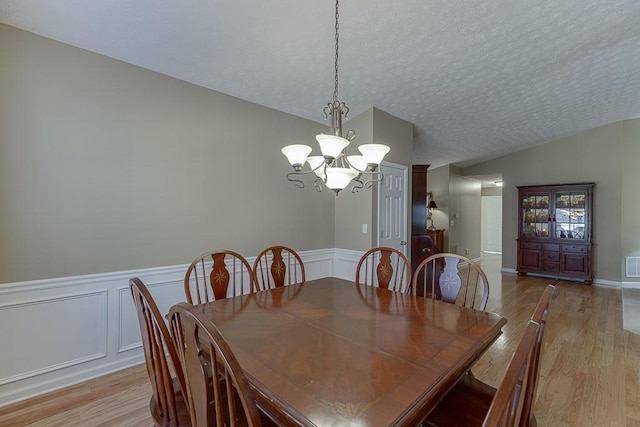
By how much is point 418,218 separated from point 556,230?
379cm

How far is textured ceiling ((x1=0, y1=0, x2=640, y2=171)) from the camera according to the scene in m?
1.96

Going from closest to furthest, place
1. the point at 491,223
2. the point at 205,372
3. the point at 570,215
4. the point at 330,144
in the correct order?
the point at 205,372 → the point at 330,144 → the point at 570,215 → the point at 491,223

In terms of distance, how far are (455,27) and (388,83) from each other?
83cm

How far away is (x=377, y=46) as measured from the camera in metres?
2.47

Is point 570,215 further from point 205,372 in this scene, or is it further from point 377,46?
point 205,372

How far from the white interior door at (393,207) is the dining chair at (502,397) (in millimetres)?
2358

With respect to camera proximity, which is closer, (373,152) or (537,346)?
(537,346)

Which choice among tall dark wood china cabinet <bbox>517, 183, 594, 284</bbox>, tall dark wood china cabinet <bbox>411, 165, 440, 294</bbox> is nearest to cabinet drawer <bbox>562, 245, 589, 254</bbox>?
tall dark wood china cabinet <bbox>517, 183, 594, 284</bbox>

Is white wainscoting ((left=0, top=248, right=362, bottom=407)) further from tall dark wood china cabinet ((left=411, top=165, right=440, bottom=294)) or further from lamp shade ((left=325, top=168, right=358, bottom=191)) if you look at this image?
tall dark wood china cabinet ((left=411, top=165, right=440, bottom=294))

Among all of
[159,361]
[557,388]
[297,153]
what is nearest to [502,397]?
[159,361]

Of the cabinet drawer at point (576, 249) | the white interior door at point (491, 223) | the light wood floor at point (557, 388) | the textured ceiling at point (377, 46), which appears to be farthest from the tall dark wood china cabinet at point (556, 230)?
→ the white interior door at point (491, 223)

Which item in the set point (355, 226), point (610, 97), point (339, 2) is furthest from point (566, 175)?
point (339, 2)

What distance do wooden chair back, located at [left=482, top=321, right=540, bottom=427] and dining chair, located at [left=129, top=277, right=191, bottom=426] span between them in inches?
39.1

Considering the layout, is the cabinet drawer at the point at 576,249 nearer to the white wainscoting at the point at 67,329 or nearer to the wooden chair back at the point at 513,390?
the wooden chair back at the point at 513,390
